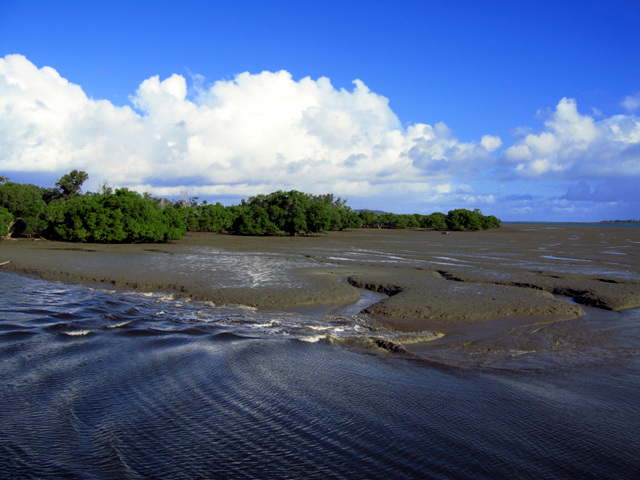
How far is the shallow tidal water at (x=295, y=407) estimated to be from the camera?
4.63 m

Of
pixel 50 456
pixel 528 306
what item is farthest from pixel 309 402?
pixel 528 306

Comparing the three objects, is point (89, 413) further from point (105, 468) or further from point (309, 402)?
point (309, 402)

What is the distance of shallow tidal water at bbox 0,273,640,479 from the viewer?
4.63 meters

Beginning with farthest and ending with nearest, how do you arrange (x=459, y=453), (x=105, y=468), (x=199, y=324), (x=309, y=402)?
1. (x=199, y=324)
2. (x=309, y=402)
3. (x=459, y=453)
4. (x=105, y=468)

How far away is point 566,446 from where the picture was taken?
16.8 ft

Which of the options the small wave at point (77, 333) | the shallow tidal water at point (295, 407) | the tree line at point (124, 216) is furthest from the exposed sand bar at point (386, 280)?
the tree line at point (124, 216)

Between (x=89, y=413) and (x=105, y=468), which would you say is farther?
(x=89, y=413)

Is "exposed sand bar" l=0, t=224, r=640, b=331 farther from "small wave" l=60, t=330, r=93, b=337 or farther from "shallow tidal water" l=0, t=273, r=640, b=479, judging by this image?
"small wave" l=60, t=330, r=93, b=337

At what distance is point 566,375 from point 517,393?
1421 mm

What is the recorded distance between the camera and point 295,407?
589cm

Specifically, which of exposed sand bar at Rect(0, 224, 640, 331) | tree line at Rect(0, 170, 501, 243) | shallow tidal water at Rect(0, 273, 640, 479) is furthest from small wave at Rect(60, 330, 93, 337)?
tree line at Rect(0, 170, 501, 243)

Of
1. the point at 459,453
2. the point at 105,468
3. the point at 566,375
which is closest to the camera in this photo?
the point at 105,468

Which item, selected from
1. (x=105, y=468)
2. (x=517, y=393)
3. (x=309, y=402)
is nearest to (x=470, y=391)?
(x=517, y=393)

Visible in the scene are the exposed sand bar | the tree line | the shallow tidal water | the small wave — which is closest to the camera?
the shallow tidal water
